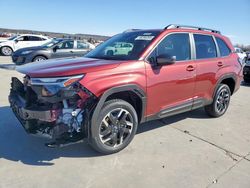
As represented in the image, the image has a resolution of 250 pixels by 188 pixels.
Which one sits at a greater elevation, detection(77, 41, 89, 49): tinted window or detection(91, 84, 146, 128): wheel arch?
detection(77, 41, 89, 49): tinted window

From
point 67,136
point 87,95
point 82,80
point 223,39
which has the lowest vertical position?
point 67,136

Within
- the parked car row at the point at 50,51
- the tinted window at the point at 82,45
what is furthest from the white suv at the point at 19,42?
the tinted window at the point at 82,45

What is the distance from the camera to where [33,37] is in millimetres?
18422

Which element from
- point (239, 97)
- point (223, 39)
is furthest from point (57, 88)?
point (239, 97)

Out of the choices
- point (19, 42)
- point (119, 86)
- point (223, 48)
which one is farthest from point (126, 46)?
point (19, 42)

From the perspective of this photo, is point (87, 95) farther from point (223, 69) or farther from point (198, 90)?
point (223, 69)

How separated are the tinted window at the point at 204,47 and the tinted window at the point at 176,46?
29 cm

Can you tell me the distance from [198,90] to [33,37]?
16500 mm

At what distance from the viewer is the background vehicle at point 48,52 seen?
449 inches

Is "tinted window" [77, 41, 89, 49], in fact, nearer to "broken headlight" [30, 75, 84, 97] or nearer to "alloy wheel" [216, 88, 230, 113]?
"alloy wheel" [216, 88, 230, 113]

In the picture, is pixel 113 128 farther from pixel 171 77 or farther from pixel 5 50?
pixel 5 50

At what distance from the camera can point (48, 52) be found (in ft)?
38.2

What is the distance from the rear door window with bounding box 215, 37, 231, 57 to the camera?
533 centimetres

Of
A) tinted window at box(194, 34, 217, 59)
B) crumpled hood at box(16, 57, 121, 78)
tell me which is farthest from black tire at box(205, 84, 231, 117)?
crumpled hood at box(16, 57, 121, 78)
